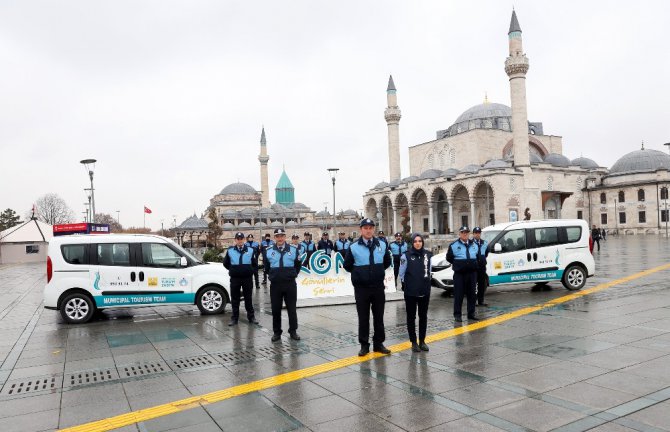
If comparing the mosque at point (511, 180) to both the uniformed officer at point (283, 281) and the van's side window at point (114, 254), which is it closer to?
the van's side window at point (114, 254)

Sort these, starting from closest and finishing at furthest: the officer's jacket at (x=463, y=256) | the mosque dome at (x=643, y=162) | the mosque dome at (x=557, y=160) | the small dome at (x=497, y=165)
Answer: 1. the officer's jacket at (x=463, y=256)
2. the small dome at (x=497, y=165)
3. the mosque dome at (x=643, y=162)
4. the mosque dome at (x=557, y=160)

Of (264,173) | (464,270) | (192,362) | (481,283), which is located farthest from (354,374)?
(264,173)

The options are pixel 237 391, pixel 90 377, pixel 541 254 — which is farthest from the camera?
pixel 541 254

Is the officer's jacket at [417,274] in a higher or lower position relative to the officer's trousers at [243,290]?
higher

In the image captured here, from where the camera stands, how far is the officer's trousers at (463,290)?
925 centimetres

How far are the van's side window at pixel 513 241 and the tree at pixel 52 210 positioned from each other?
3139 inches

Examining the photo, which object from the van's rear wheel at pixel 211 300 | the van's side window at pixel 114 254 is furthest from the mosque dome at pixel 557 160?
the van's side window at pixel 114 254

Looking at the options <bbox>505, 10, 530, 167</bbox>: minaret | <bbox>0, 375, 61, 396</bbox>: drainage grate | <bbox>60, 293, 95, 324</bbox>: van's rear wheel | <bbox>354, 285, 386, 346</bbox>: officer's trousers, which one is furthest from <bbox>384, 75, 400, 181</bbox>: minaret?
<bbox>0, 375, 61, 396</bbox>: drainage grate

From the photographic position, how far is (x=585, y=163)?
6744 centimetres

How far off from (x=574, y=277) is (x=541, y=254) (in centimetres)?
105

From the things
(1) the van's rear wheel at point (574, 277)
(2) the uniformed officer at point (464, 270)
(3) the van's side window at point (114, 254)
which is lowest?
(1) the van's rear wheel at point (574, 277)

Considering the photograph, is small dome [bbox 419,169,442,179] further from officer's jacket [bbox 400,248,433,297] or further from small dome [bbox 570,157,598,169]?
officer's jacket [bbox 400,248,433,297]

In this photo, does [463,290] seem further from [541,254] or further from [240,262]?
[240,262]

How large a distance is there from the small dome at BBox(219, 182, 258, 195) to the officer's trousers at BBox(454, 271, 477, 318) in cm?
8098
